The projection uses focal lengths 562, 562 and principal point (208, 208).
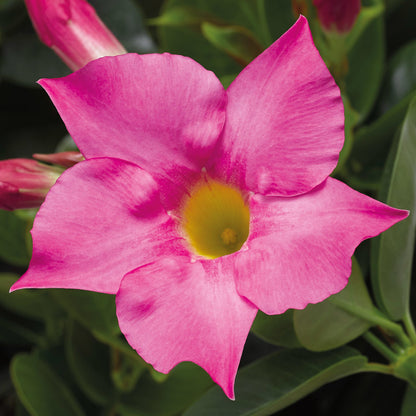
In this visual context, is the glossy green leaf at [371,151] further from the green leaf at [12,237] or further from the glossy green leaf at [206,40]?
the green leaf at [12,237]

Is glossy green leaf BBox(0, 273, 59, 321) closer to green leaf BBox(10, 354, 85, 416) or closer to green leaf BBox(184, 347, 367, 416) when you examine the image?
Answer: green leaf BBox(10, 354, 85, 416)

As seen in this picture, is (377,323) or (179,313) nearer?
(179,313)

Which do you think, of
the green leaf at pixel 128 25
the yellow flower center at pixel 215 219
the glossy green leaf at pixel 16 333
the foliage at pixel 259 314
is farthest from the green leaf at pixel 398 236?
the glossy green leaf at pixel 16 333

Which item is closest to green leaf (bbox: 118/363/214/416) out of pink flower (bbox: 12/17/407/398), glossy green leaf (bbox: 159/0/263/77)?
pink flower (bbox: 12/17/407/398)

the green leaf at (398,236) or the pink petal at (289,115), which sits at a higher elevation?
the pink petal at (289,115)

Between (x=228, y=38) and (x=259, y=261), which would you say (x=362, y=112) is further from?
(x=259, y=261)

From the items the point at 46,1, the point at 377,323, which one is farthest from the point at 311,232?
the point at 46,1

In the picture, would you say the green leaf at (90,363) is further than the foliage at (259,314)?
Yes
